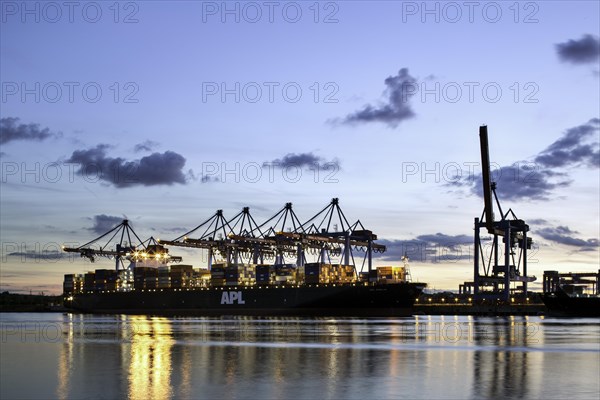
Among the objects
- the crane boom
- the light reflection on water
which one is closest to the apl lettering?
the crane boom

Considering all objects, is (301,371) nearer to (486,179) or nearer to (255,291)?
(255,291)

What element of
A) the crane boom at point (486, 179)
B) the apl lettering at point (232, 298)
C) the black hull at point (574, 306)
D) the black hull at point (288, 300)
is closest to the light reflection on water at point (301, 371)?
the black hull at point (288, 300)

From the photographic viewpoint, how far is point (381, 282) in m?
139

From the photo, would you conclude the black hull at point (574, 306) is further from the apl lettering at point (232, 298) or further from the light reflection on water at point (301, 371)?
the light reflection on water at point (301, 371)

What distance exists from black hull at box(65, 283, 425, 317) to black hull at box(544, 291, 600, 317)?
2832cm

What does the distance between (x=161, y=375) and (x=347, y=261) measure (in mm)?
119676

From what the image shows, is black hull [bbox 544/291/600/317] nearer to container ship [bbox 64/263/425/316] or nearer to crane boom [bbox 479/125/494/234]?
crane boom [bbox 479/125/494/234]

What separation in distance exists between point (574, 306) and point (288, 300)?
56.7m

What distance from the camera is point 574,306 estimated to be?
478 feet

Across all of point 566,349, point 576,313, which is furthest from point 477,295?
point 566,349

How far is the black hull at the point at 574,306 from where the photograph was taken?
144 metres

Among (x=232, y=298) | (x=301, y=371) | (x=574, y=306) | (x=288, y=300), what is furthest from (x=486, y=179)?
(x=301, y=371)

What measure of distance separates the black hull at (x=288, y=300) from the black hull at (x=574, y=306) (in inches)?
1115

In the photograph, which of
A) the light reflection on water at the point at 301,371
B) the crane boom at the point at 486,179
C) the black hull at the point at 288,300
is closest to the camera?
the light reflection on water at the point at 301,371
